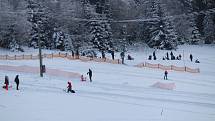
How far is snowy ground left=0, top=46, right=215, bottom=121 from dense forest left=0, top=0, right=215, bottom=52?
12756 mm

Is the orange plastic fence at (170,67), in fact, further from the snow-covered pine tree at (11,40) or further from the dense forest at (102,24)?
the snow-covered pine tree at (11,40)

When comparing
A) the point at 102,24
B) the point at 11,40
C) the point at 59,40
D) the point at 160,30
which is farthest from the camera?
the point at 160,30

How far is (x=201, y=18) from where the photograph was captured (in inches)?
3140

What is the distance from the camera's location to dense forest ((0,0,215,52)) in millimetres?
65375

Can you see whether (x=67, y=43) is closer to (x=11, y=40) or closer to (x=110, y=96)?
(x=11, y=40)

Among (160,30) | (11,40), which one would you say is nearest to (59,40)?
(11,40)

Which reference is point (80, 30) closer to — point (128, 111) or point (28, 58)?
point (28, 58)

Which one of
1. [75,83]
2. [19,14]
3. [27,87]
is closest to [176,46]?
[19,14]

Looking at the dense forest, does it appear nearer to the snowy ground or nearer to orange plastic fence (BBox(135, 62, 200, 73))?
orange plastic fence (BBox(135, 62, 200, 73))

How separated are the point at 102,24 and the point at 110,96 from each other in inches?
1284

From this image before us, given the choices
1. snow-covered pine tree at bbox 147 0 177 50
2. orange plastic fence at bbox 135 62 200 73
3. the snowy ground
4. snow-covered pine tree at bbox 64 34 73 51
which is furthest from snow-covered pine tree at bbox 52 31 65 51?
orange plastic fence at bbox 135 62 200 73

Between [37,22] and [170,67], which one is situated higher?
[37,22]

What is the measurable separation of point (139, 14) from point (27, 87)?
149 feet

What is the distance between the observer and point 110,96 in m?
35.5
